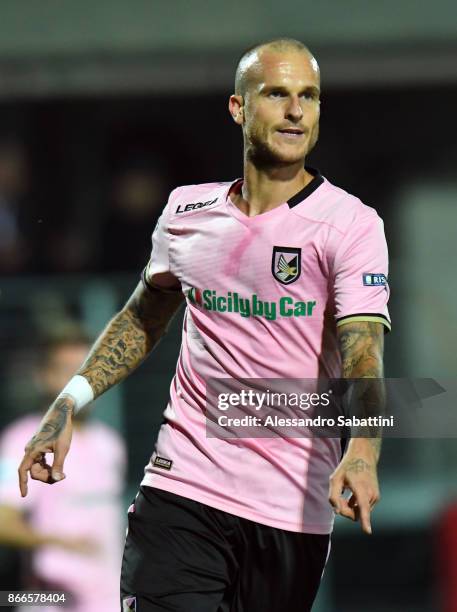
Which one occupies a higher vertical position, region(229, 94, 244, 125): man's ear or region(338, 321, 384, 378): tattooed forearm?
region(229, 94, 244, 125): man's ear

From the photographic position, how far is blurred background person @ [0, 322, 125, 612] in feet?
23.0

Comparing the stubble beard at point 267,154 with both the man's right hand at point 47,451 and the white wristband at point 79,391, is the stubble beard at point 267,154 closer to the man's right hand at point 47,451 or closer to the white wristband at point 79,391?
the white wristband at point 79,391

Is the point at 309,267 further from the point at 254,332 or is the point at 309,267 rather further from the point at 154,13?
the point at 154,13

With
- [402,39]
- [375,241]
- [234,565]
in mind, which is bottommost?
[234,565]

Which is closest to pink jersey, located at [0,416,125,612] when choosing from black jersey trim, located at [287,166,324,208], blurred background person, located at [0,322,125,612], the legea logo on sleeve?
blurred background person, located at [0,322,125,612]

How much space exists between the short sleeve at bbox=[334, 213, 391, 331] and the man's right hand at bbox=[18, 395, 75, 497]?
0.90m

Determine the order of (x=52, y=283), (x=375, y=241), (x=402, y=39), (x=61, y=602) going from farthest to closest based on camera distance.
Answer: (x=402, y=39) → (x=52, y=283) → (x=61, y=602) → (x=375, y=241)

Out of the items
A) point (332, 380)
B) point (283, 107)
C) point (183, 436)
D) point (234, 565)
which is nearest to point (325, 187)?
point (283, 107)

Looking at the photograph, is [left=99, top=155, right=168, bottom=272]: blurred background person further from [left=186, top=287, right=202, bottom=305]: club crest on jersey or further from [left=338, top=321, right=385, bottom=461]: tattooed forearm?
[left=338, top=321, right=385, bottom=461]: tattooed forearm

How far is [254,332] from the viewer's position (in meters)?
4.13

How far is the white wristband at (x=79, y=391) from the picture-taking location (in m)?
4.30

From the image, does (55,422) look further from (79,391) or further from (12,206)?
(12,206)

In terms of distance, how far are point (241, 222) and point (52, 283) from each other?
489cm

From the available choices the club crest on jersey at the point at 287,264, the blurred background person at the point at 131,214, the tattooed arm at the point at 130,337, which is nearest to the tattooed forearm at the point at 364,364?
the club crest on jersey at the point at 287,264
